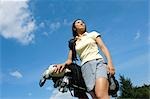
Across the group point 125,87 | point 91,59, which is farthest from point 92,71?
point 125,87

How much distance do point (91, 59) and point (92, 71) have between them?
0.71ft

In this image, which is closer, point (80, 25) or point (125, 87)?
point (80, 25)

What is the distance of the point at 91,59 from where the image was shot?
212 inches

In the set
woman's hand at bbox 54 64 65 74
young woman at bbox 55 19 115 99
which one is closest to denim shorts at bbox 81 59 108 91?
young woman at bbox 55 19 115 99

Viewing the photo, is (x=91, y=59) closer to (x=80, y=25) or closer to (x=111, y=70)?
(x=111, y=70)

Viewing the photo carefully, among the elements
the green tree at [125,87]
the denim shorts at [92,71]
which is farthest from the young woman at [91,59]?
the green tree at [125,87]

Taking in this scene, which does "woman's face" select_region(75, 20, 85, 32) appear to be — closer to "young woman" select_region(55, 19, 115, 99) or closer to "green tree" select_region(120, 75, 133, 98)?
"young woman" select_region(55, 19, 115, 99)

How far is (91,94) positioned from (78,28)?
1.16 metres

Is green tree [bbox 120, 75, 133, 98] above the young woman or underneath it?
above

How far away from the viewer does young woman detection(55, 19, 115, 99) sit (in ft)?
16.7

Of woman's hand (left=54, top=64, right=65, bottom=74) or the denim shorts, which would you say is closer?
the denim shorts

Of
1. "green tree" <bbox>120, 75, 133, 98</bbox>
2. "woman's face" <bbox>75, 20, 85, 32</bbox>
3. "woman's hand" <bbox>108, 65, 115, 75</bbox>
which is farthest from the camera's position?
"green tree" <bbox>120, 75, 133, 98</bbox>

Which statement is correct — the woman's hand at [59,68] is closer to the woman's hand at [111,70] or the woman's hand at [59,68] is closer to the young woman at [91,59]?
the young woman at [91,59]

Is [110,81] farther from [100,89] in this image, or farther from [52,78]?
[52,78]
